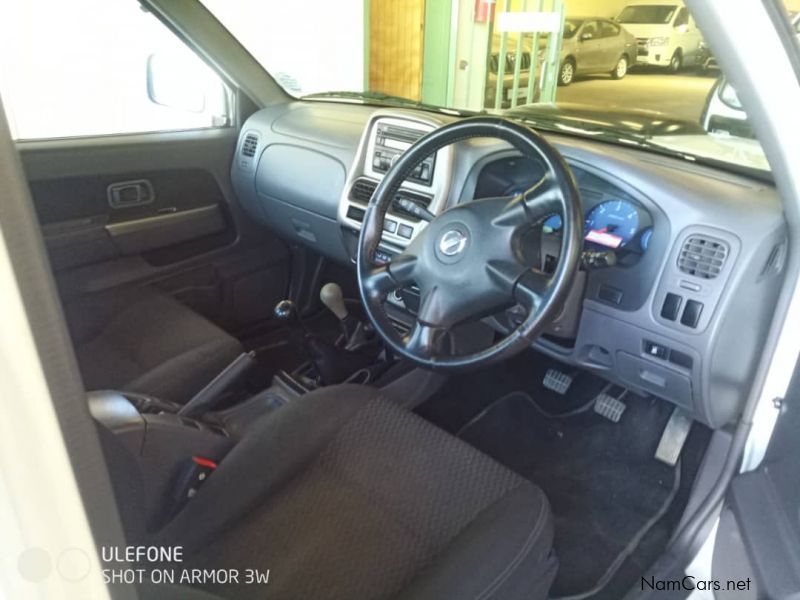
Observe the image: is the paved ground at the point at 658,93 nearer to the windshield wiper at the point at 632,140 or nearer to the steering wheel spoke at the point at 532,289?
the windshield wiper at the point at 632,140

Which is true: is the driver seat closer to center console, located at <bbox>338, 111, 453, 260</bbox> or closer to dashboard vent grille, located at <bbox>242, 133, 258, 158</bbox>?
center console, located at <bbox>338, 111, 453, 260</bbox>

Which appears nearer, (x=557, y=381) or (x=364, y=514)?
(x=364, y=514)

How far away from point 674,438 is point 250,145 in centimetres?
151

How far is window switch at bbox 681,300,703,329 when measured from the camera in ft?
3.87

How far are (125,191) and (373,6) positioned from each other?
3658 millimetres

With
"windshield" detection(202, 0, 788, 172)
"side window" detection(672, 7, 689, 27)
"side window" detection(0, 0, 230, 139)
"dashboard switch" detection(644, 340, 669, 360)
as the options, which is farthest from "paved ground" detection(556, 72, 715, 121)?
"side window" detection(0, 0, 230, 139)

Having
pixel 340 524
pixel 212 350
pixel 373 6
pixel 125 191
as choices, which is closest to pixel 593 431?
pixel 340 524

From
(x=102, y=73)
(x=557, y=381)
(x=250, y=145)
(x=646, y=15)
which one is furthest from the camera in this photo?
(x=646, y=15)

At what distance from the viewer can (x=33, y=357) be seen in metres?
0.38

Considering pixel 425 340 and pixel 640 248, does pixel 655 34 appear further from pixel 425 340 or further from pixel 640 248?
pixel 425 340

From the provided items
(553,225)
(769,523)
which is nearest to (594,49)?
(553,225)

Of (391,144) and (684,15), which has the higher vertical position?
(684,15)

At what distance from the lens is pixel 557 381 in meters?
1.88

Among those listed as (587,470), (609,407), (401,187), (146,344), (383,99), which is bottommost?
(587,470)
